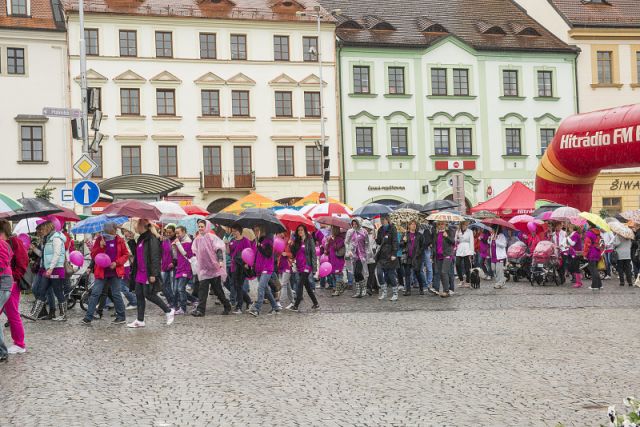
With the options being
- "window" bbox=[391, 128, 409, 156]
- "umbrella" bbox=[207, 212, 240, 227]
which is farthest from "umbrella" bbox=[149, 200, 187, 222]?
"window" bbox=[391, 128, 409, 156]

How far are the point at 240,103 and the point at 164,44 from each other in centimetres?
481

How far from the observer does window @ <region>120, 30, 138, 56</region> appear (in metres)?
44.5

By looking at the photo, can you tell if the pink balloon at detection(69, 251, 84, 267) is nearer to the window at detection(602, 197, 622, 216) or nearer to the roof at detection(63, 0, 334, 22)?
the roof at detection(63, 0, 334, 22)

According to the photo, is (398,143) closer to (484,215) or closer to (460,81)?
(460,81)

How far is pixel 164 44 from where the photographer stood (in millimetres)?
45344

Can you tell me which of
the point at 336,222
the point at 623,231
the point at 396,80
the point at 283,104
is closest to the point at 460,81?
the point at 396,80

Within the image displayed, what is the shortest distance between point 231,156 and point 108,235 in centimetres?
3032

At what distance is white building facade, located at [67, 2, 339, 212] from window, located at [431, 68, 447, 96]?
5.84 metres

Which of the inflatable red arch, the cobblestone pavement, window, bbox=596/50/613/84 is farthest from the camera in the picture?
window, bbox=596/50/613/84

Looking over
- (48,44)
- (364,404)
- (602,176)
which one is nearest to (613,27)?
(602,176)

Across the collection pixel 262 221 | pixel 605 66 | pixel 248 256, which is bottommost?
pixel 248 256

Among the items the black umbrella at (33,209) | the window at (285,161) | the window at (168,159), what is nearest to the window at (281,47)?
the window at (285,161)

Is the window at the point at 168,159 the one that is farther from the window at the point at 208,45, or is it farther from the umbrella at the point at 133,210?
the umbrella at the point at 133,210

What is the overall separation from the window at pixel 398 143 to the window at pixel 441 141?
5.58 feet
